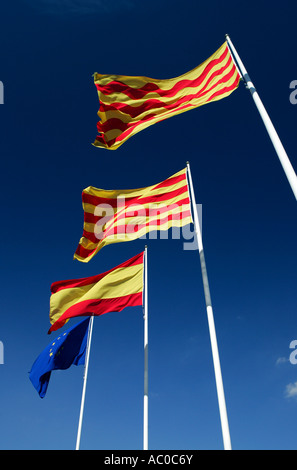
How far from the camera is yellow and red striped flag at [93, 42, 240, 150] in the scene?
10.6m

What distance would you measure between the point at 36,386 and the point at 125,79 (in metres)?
15.1

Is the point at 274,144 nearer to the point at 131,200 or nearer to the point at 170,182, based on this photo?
the point at 170,182

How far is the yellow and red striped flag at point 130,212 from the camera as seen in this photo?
1220 centimetres

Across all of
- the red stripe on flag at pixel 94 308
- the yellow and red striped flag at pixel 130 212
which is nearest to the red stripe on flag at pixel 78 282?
the red stripe on flag at pixel 94 308

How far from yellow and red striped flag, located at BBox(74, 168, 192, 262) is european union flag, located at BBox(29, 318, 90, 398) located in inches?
294

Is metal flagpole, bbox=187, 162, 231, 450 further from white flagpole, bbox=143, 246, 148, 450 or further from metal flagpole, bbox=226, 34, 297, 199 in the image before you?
white flagpole, bbox=143, 246, 148, 450

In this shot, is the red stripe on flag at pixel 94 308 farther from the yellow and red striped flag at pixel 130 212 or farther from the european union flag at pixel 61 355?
the european union flag at pixel 61 355

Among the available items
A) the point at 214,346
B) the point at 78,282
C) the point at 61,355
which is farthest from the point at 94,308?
the point at 61,355

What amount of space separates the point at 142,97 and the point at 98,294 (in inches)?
285

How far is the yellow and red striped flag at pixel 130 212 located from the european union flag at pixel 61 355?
748 centimetres

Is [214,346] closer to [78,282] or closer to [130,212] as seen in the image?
[130,212]

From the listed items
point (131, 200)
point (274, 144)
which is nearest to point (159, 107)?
point (131, 200)

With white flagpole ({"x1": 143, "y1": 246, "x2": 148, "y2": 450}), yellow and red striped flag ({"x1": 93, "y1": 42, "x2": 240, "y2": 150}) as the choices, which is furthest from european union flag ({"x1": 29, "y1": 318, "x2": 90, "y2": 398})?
yellow and red striped flag ({"x1": 93, "y1": 42, "x2": 240, "y2": 150})

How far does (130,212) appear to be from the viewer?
515 inches
